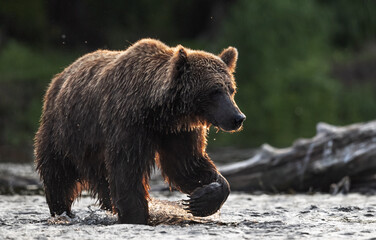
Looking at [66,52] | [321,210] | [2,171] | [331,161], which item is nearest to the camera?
[321,210]

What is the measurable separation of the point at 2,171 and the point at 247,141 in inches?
323

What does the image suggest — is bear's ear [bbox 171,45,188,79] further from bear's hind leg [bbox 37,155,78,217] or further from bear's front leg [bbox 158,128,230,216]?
bear's hind leg [bbox 37,155,78,217]

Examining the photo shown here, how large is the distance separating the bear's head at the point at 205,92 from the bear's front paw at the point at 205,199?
0.53m

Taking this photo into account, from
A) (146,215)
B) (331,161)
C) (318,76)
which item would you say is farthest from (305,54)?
(146,215)

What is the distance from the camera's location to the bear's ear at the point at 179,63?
5.26 m

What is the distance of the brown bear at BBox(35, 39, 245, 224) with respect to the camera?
5.28m

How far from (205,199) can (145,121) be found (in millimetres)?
Answer: 756

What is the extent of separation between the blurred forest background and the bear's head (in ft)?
28.2

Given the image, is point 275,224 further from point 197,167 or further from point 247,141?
point 247,141

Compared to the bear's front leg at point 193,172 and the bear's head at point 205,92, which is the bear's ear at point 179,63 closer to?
the bear's head at point 205,92

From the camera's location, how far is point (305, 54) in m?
19.1

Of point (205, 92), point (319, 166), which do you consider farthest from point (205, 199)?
point (319, 166)

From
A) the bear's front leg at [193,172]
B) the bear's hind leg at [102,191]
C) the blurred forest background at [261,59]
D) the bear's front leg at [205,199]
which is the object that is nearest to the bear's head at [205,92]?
the bear's front leg at [193,172]

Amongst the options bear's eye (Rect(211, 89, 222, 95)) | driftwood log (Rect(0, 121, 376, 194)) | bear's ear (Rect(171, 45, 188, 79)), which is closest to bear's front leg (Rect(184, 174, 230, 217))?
bear's eye (Rect(211, 89, 222, 95))
